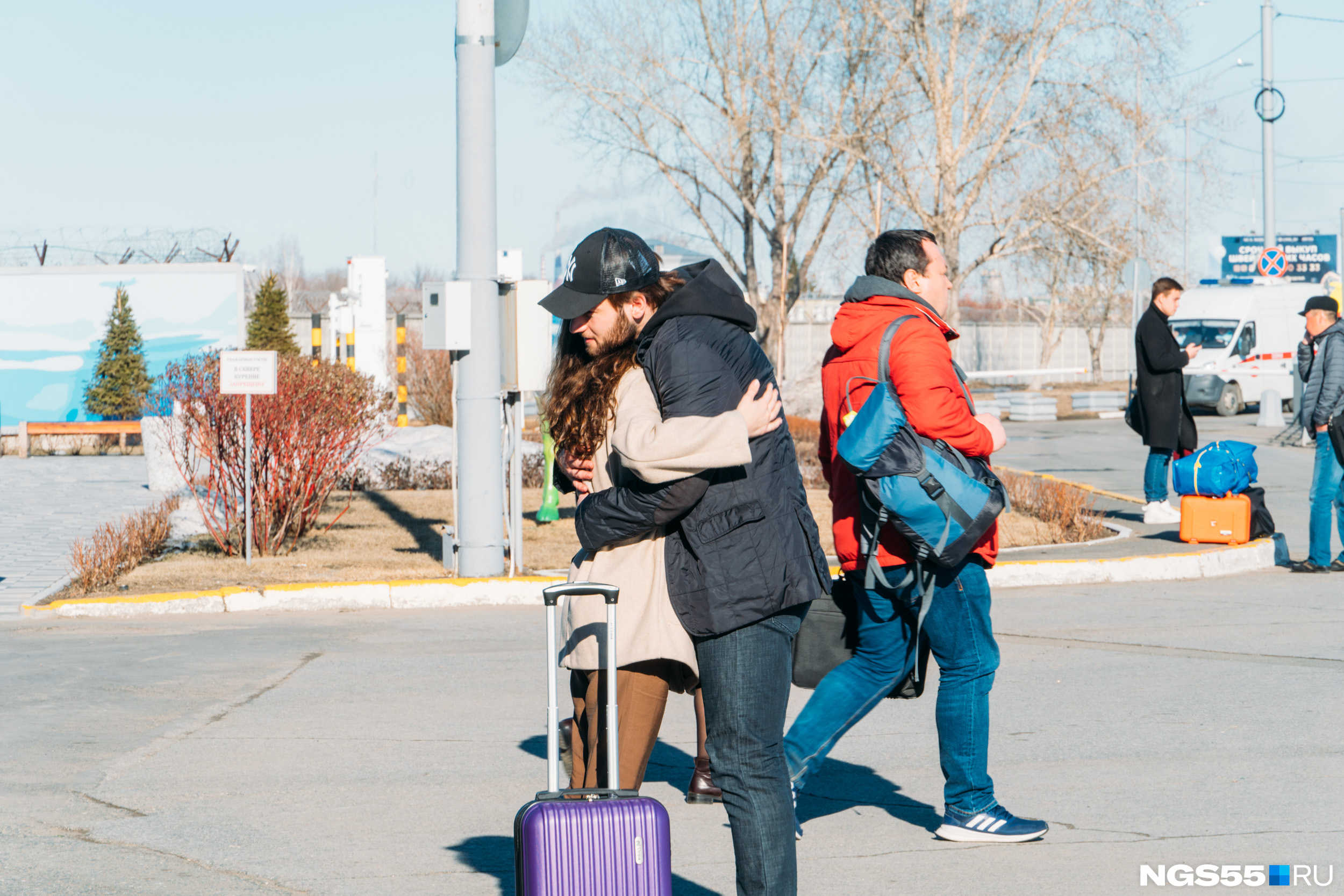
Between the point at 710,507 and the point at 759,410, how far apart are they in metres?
0.25

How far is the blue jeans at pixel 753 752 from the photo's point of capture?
126 inches

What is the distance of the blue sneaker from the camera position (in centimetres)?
448

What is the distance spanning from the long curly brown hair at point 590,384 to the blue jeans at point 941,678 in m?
1.40

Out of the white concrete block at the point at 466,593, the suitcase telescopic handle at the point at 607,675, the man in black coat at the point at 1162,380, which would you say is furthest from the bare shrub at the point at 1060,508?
the suitcase telescopic handle at the point at 607,675

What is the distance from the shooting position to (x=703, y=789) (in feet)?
16.6

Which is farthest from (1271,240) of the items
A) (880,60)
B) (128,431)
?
(128,431)

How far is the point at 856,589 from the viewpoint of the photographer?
4.46 m

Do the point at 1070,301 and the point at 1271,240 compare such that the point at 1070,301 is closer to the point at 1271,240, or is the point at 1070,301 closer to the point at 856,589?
the point at 1271,240

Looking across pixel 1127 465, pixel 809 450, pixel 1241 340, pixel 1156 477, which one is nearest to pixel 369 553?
pixel 1156 477

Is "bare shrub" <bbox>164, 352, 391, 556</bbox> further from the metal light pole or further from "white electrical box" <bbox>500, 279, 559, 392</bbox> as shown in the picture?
"white electrical box" <bbox>500, 279, 559, 392</bbox>

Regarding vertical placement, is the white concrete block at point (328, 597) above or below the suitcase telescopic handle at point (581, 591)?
below

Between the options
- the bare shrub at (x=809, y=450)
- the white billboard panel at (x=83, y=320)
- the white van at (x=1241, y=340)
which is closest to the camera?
the bare shrub at (x=809, y=450)

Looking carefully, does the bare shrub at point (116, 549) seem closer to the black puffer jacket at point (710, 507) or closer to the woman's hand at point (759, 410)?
the black puffer jacket at point (710, 507)

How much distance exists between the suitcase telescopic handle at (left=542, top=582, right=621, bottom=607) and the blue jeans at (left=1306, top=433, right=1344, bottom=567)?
7.83 m
